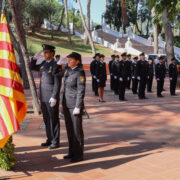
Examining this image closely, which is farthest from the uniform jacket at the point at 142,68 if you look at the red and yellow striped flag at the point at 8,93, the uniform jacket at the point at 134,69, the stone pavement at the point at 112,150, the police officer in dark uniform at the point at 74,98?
the red and yellow striped flag at the point at 8,93

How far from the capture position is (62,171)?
4.37 m

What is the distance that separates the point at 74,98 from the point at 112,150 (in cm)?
137

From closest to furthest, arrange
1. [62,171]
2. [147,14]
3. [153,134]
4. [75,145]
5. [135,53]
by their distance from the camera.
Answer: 1. [62,171]
2. [75,145]
3. [153,134]
4. [135,53]
5. [147,14]

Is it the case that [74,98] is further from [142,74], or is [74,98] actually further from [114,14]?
[114,14]

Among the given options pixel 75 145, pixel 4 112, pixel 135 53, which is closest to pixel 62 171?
pixel 75 145

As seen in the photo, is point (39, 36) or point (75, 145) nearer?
point (75, 145)

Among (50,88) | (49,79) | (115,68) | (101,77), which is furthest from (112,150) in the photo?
(115,68)

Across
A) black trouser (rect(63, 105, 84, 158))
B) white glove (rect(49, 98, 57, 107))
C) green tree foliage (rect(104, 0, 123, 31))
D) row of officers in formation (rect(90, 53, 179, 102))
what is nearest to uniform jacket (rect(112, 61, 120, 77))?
row of officers in formation (rect(90, 53, 179, 102))

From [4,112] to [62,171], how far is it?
1292mm

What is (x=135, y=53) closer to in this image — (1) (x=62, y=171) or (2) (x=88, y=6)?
(2) (x=88, y=6)

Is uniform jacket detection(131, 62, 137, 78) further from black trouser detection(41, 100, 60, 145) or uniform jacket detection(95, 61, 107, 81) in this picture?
black trouser detection(41, 100, 60, 145)

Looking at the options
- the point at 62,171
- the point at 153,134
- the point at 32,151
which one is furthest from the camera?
the point at 153,134

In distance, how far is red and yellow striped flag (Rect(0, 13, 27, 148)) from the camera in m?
3.79

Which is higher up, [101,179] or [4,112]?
[4,112]
